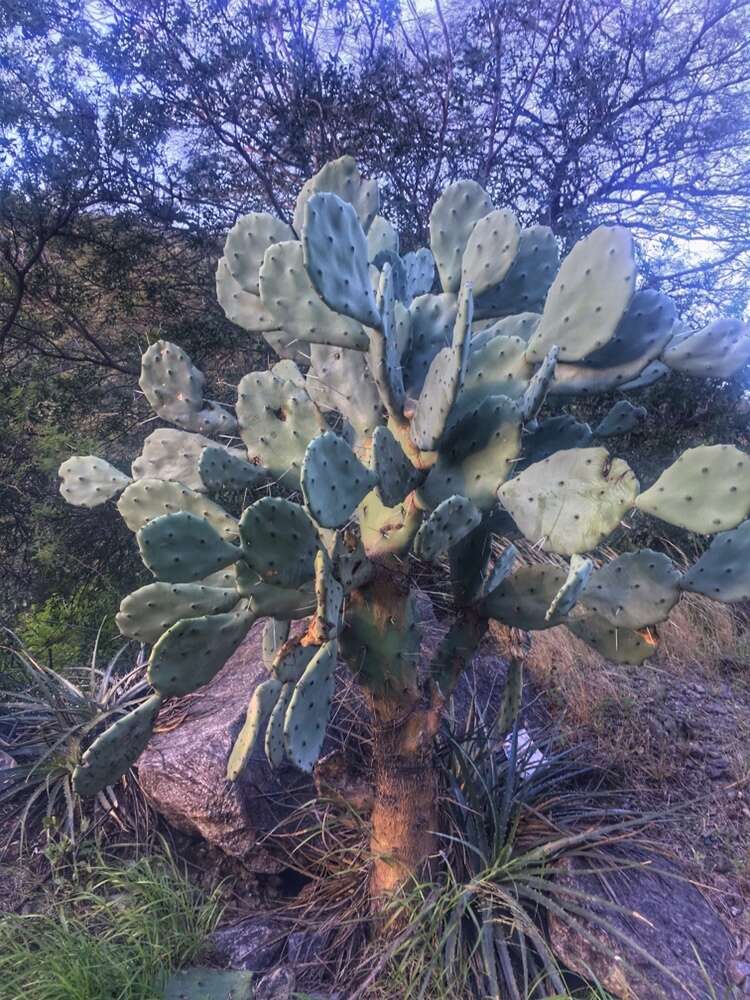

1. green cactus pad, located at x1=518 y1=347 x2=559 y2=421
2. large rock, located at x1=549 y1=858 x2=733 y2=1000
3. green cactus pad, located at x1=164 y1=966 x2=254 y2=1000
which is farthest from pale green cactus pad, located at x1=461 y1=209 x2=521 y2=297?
green cactus pad, located at x1=164 y1=966 x2=254 y2=1000

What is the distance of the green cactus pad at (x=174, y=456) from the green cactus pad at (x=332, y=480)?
0.82 meters

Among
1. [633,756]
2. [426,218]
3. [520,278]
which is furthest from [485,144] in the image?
[633,756]

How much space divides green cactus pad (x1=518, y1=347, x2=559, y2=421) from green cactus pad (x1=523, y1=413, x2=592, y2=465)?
45 cm

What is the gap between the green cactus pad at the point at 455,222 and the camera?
105 inches

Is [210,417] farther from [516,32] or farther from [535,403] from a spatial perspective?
[516,32]

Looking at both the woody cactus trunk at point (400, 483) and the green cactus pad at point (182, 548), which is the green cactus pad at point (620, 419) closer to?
the woody cactus trunk at point (400, 483)

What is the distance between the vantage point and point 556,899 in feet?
8.11

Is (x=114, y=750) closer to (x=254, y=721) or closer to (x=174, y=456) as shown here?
(x=254, y=721)

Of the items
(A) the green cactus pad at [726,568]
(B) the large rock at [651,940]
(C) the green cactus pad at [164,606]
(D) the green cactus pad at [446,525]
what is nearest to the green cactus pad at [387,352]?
(D) the green cactus pad at [446,525]

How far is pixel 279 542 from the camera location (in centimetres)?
202

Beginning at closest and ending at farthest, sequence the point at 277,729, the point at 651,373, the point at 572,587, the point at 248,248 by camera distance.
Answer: the point at 572,587
the point at 277,729
the point at 651,373
the point at 248,248

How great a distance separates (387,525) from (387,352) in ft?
1.75

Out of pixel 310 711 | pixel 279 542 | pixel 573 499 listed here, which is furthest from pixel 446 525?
pixel 310 711

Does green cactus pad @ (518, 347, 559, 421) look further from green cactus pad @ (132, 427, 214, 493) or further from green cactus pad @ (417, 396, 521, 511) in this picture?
green cactus pad @ (132, 427, 214, 493)
